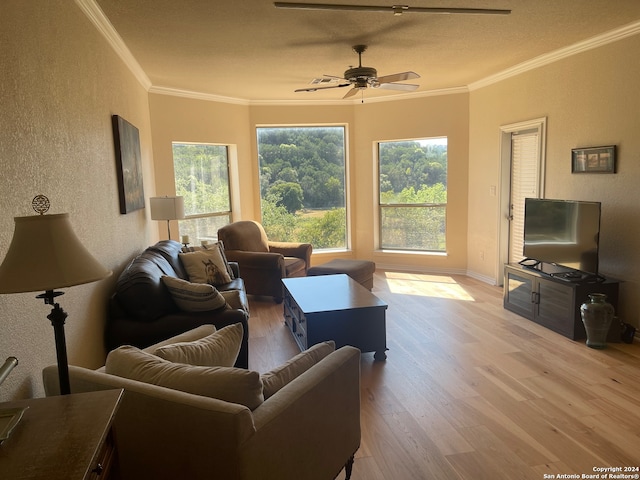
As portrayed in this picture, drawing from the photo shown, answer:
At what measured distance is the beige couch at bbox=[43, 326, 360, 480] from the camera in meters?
1.46

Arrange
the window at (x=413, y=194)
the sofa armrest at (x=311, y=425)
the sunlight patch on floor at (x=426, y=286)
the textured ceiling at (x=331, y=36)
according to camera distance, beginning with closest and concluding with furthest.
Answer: the sofa armrest at (x=311, y=425) → the textured ceiling at (x=331, y=36) → the sunlight patch on floor at (x=426, y=286) → the window at (x=413, y=194)

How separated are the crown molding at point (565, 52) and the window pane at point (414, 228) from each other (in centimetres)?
Answer: 194

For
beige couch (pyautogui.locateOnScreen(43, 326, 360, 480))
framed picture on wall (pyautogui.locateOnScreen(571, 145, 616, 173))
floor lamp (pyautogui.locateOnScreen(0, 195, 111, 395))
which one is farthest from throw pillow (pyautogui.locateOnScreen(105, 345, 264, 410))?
framed picture on wall (pyautogui.locateOnScreen(571, 145, 616, 173))

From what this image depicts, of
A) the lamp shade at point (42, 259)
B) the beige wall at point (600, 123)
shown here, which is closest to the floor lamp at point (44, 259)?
the lamp shade at point (42, 259)

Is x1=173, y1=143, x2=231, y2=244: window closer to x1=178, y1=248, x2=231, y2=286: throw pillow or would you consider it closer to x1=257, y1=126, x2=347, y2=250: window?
x1=257, y1=126, x2=347, y2=250: window

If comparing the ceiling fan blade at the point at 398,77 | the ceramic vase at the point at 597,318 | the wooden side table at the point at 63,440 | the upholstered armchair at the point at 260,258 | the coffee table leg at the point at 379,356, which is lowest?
the coffee table leg at the point at 379,356

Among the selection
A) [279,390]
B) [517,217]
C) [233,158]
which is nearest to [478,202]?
[517,217]

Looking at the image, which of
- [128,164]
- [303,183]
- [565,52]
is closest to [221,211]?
[303,183]

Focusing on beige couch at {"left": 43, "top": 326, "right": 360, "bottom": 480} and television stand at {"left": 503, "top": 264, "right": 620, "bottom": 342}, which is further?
television stand at {"left": 503, "top": 264, "right": 620, "bottom": 342}

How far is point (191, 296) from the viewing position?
9.68 ft

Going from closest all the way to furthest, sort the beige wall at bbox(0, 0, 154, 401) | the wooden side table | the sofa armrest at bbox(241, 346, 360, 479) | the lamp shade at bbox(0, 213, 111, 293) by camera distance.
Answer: the wooden side table → the lamp shade at bbox(0, 213, 111, 293) → the sofa armrest at bbox(241, 346, 360, 479) → the beige wall at bbox(0, 0, 154, 401)

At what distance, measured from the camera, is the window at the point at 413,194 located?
260 inches

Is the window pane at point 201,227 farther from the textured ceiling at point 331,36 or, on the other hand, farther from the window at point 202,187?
the textured ceiling at point 331,36

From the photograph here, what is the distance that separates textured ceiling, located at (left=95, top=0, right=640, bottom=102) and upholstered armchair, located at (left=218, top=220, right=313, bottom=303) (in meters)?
1.83
